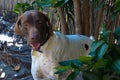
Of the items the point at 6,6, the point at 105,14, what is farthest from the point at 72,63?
the point at 6,6

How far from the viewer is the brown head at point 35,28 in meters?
1.94

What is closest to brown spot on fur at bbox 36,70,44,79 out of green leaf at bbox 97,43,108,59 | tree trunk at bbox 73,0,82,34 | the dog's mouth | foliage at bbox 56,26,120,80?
the dog's mouth

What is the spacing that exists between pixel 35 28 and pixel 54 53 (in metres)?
0.27

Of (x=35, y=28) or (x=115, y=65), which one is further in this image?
(x=35, y=28)

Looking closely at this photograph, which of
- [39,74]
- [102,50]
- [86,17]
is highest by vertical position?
[86,17]

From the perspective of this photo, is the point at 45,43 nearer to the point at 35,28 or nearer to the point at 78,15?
the point at 35,28

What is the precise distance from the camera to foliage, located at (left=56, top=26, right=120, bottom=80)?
0.85 metres

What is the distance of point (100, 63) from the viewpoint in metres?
0.86

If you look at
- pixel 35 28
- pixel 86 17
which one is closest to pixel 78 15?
pixel 86 17

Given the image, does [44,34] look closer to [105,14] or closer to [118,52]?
[105,14]

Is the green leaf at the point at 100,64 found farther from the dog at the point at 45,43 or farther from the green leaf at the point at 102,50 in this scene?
the dog at the point at 45,43

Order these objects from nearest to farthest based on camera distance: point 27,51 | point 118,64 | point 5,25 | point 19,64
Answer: point 118,64
point 19,64
point 27,51
point 5,25

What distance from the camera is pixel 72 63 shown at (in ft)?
2.99

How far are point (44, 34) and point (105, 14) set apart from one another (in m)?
1.00
